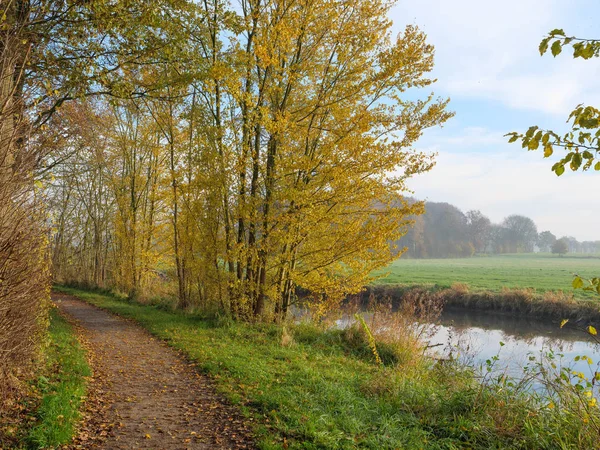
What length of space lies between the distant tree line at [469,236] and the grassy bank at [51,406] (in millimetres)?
62394

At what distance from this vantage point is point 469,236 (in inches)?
3029

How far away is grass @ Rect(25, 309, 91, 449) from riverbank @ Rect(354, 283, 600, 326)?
11.2 m

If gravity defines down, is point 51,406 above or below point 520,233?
below

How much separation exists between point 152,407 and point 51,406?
112cm

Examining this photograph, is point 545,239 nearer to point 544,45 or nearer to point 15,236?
point 544,45

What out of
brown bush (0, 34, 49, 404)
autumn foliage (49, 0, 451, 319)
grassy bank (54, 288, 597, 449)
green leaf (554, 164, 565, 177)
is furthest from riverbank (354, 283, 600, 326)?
green leaf (554, 164, 565, 177)

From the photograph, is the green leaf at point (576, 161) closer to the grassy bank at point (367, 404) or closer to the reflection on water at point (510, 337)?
the grassy bank at point (367, 404)

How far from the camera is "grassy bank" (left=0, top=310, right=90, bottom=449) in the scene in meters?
3.82

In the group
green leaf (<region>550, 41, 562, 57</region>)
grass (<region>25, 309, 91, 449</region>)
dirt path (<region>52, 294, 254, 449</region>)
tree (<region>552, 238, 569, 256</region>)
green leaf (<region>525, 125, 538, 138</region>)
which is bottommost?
dirt path (<region>52, 294, 254, 449</region>)

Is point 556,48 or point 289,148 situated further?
point 289,148

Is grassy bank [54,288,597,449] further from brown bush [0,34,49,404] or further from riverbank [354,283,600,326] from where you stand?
riverbank [354,283,600,326]

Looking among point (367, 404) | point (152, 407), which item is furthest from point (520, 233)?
point (152, 407)

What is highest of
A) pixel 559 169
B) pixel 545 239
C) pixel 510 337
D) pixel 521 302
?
pixel 545 239

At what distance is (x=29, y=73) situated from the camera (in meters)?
7.11
